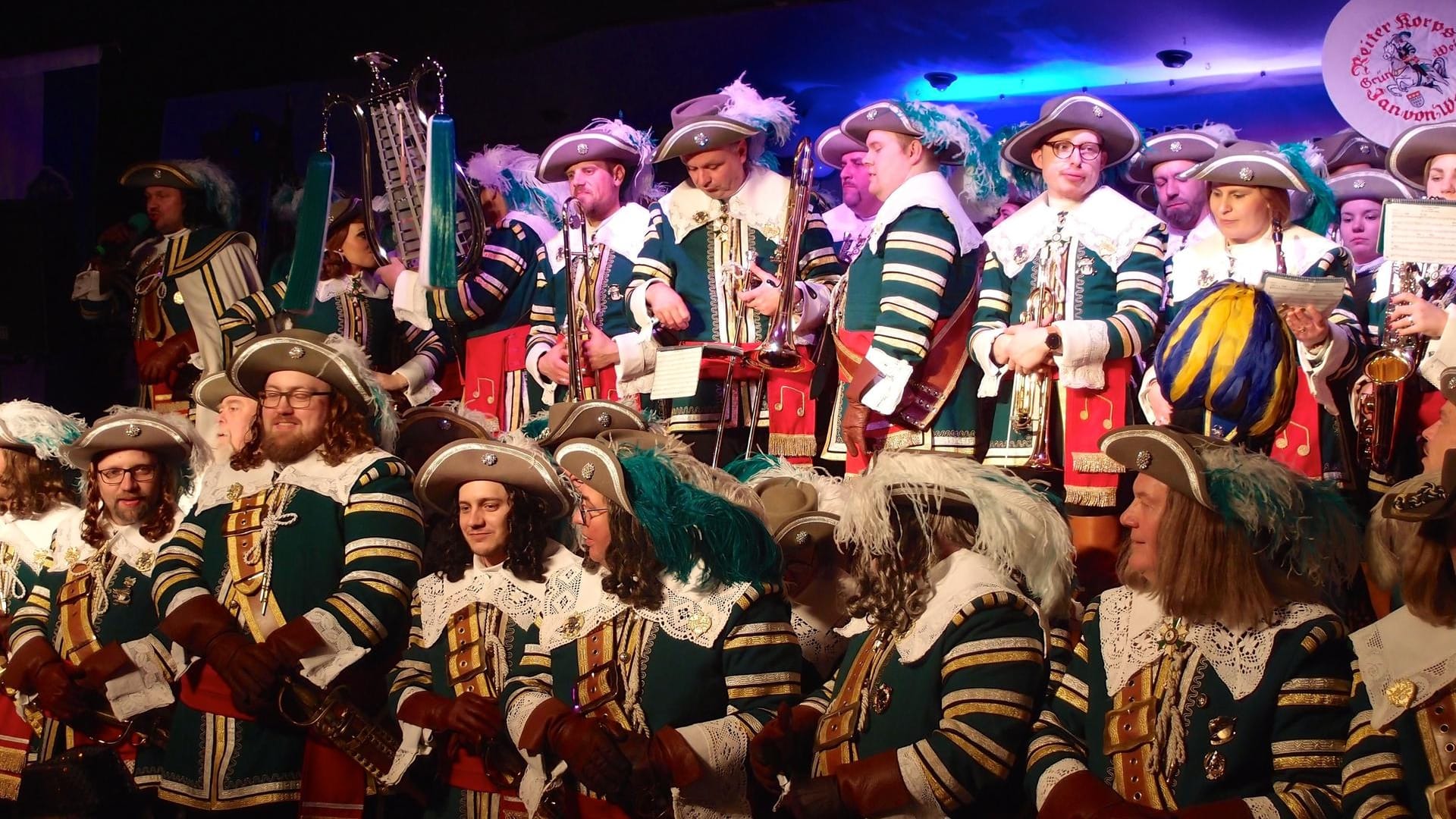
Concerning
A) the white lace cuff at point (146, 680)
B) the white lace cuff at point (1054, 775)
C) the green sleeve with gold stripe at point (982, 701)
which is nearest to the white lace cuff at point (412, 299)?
the white lace cuff at point (146, 680)

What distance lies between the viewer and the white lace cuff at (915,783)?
3.54m

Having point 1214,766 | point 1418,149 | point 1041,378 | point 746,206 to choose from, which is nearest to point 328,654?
point 746,206

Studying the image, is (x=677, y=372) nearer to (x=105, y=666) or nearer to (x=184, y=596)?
(x=184, y=596)

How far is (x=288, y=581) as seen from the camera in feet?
16.0

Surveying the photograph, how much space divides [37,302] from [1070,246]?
227 inches

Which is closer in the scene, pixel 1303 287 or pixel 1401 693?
pixel 1401 693

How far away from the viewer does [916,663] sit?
373cm

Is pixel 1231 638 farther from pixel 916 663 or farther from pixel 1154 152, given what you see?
pixel 1154 152

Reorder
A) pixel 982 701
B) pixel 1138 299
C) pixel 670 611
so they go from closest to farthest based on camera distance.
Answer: pixel 982 701, pixel 670 611, pixel 1138 299

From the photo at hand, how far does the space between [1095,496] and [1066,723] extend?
1.54 m

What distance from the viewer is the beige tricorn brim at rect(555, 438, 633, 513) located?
4.17 metres

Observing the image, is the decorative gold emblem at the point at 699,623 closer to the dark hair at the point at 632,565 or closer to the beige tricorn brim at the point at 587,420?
the dark hair at the point at 632,565

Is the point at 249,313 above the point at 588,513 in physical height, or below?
above

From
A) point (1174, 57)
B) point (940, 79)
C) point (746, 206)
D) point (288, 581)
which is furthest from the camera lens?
point (940, 79)
